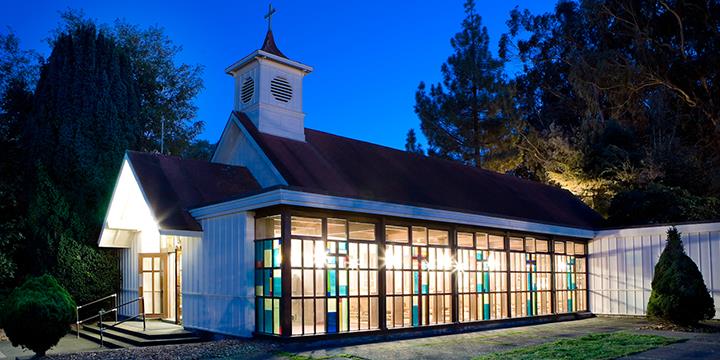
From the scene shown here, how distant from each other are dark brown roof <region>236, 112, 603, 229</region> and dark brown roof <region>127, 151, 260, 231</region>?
44.4 inches

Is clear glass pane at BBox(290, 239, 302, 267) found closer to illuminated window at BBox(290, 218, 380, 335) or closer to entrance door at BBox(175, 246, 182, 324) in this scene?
illuminated window at BBox(290, 218, 380, 335)

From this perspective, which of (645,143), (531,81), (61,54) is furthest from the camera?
(531,81)

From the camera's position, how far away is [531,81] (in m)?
45.7

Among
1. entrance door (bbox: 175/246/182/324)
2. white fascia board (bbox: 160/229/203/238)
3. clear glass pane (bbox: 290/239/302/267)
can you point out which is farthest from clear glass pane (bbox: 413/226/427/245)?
entrance door (bbox: 175/246/182/324)

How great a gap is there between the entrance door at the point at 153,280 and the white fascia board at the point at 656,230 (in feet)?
42.8

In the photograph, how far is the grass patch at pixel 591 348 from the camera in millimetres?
10578

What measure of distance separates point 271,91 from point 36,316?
8.51 m

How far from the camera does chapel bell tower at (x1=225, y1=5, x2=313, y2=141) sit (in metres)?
16.7

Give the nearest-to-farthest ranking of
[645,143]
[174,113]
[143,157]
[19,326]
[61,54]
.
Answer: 1. [19,326]
2. [143,157]
3. [61,54]
4. [174,113]
5. [645,143]

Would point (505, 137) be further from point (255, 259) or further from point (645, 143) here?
point (255, 259)

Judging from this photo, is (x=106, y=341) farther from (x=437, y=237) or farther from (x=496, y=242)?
(x=496, y=242)

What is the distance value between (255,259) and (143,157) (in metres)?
4.53

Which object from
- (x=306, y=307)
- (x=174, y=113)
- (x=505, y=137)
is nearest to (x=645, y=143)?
(x=505, y=137)

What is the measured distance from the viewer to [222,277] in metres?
13.0
